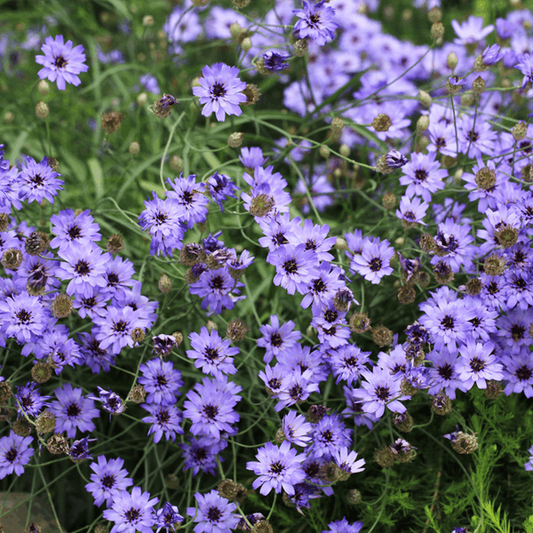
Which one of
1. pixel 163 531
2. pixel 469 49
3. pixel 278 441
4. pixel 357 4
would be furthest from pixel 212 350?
pixel 357 4

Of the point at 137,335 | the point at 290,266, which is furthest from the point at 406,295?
the point at 137,335

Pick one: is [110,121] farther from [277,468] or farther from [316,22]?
[277,468]

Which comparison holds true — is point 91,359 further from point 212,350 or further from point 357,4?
point 357,4

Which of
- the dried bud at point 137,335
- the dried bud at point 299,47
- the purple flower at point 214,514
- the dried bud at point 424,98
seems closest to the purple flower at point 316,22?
the dried bud at point 299,47

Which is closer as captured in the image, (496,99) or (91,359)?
(91,359)

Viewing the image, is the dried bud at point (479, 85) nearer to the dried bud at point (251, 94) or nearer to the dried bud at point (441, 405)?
the dried bud at point (251, 94)

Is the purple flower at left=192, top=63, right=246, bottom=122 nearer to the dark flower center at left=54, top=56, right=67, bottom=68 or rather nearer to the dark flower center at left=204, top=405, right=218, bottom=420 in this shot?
the dark flower center at left=54, top=56, right=67, bottom=68

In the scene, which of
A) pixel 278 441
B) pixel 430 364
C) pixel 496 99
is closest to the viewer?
pixel 278 441
